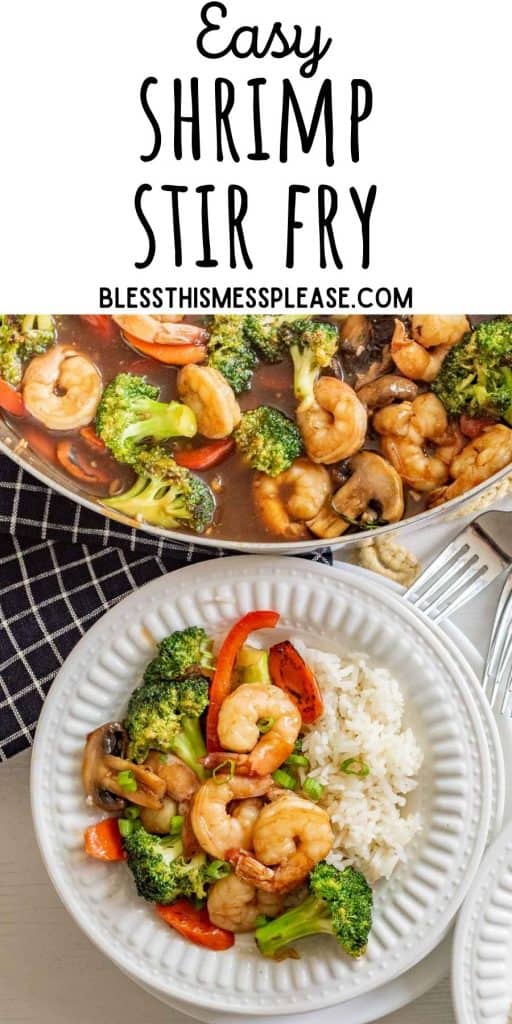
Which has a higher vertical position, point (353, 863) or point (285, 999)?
point (353, 863)

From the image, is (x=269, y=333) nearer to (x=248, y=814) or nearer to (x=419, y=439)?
(x=419, y=439)

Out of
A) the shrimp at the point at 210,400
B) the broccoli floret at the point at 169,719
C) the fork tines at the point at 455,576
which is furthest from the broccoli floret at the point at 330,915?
the shrimp at the point at 210,400

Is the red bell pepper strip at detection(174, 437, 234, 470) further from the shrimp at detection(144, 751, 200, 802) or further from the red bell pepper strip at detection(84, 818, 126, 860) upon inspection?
the red bell pepper strip at detection(84, 818, 126, 860)

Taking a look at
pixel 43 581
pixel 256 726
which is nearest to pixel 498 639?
pixel 256 726

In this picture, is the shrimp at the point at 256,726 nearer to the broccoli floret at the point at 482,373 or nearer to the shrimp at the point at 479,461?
the shrimp at the point at 479,461
